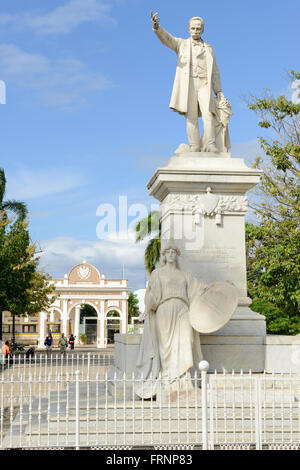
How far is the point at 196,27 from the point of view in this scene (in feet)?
31.0

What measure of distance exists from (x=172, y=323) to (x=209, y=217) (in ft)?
6.59

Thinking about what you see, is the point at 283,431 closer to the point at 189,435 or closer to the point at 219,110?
the point at 189,435

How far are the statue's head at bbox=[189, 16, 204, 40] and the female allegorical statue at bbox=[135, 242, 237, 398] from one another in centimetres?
397

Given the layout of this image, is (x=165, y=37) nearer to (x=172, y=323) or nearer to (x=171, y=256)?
(x=171, y=256)

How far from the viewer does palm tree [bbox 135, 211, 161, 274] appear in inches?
1217

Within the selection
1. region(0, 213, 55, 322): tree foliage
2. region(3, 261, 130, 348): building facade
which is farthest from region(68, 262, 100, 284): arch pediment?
region(0, 213, 55, 322): tree foliage

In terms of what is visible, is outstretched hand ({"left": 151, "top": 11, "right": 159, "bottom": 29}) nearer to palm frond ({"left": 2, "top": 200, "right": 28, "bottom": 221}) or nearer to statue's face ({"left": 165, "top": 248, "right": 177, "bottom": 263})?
statue's face ({"left": 165, "top": 248, "right": 177, "bottom": 263})

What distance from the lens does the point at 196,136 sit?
9.45 m

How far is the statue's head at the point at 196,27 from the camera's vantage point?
9453 millimetres

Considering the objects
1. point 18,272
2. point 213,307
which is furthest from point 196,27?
point 18,272

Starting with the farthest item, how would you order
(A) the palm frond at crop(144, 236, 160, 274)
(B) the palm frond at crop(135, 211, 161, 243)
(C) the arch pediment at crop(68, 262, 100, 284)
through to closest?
1. (C) the arch pediment at crop(68, 262, 100, 284)
2. (B) the palm frond at crop(135, 211, 161, 243)
3. (A) the palm frond at crop(144, 236, 160, 274)

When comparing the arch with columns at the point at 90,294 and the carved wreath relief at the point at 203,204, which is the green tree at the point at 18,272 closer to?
the carved wreath relief at the point at 203,204

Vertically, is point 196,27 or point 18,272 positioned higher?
point 196,27
